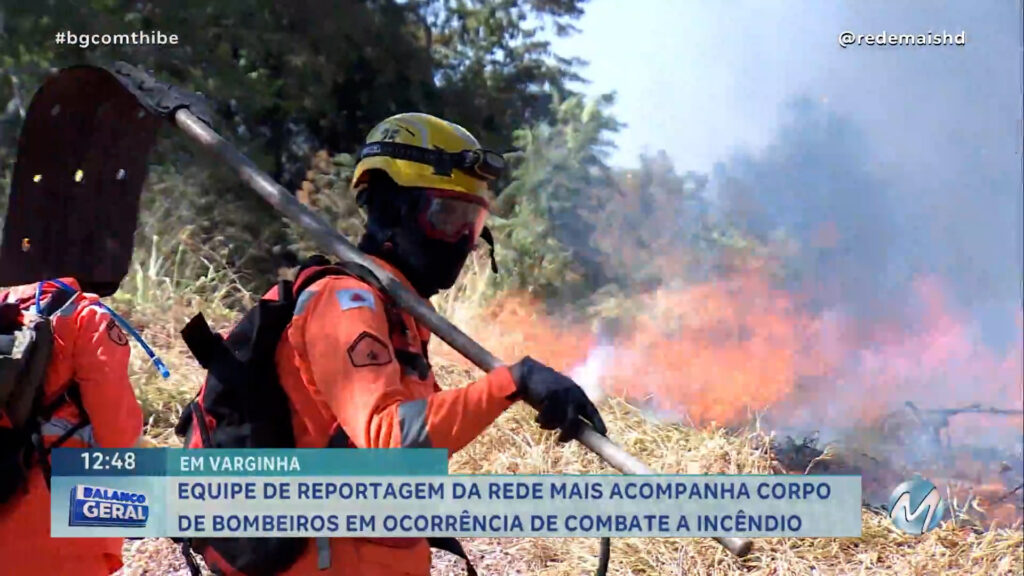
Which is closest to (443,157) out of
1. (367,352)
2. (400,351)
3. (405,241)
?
(405,241)

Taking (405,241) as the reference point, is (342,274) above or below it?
below

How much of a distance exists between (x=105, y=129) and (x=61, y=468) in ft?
3.33

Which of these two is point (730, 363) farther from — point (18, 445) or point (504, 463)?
point (18, 445)

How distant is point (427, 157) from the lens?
2354 mm

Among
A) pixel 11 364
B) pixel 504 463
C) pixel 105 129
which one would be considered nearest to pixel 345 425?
pixel 11 364

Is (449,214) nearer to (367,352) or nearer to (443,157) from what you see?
(443,157)

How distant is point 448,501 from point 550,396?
1028mm

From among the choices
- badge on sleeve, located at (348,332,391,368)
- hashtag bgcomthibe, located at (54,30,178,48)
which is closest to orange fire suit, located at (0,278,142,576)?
badge on sleeve, located at (348,332,391,368)

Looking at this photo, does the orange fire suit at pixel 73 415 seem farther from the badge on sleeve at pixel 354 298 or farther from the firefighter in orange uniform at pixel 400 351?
the badge on sleeve at pixel 354 298

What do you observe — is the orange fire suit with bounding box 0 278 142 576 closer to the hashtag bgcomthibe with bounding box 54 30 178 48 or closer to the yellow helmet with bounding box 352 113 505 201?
the yellow helmet with bounding box 352 113 505 201

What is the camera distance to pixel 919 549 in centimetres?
364

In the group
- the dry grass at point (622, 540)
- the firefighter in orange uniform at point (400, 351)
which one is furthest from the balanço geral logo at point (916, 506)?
the firefighter in orange uniform at point (400, 351)

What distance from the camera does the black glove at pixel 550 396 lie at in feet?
6.38

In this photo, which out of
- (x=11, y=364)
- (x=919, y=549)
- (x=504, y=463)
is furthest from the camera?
(x=504, y=463)
